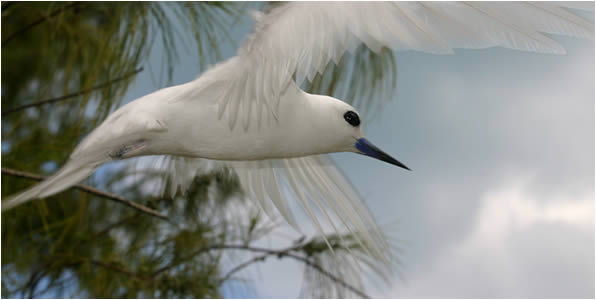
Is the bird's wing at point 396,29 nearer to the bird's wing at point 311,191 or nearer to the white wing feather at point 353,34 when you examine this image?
the white wing feather at point 353,34

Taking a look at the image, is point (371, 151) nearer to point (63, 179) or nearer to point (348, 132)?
point (348, 132)

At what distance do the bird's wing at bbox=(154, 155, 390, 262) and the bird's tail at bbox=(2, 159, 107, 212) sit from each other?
0.20m

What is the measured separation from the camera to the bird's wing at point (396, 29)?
560 mm

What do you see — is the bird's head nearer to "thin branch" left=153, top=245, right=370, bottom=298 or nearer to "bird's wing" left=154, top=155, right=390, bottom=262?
"bird's wing" left=154, top=155, right=390, bottom=262

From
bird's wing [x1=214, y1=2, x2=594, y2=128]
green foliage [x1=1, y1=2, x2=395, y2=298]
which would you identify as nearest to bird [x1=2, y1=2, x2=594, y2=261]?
bird's wing [x1=214, y1=2, x2=594, y2=128]

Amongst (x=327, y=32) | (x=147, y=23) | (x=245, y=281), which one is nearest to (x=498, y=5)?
(x=327, y=32)

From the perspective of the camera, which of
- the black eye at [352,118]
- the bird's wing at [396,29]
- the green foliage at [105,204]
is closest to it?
the bird's wing at [396,29]

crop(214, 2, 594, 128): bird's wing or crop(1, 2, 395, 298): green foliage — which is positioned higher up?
crop(214, 2, 594, 128): bird's wing

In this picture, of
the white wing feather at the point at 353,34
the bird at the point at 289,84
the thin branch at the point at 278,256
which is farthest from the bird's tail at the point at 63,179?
the thin branch at the point at 278,256

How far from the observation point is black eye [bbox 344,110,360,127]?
662mm

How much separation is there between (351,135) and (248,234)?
982 millimetres

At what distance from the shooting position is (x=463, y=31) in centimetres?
56

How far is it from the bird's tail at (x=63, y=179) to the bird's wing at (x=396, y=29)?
19 centimetres

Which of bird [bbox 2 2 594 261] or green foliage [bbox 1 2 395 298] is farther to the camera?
green foliage [bbox 1 2 395 298]
